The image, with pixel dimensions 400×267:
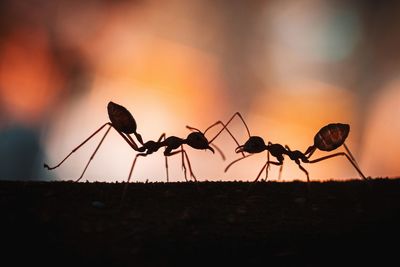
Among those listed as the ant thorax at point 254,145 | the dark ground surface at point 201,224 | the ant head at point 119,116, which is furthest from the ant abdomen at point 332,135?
the ant head at point 119,116

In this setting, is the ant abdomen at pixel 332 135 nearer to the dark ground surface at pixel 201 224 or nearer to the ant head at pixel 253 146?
the ant head at pixel 253 146

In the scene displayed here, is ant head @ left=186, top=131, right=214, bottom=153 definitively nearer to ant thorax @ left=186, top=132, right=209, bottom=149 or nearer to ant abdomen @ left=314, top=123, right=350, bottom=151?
ant thorax @ left=186, top=132, right=209, bottom=149

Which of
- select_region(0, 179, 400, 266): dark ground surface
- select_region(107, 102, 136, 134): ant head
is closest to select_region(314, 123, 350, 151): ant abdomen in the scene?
select_region(0, 179, 400, 266): dark ground surface

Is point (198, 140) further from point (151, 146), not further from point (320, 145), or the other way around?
point (320, 145)

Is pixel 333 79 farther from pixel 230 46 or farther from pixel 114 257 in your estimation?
pixel 114 257

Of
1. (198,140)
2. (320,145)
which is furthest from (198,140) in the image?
(320,145)

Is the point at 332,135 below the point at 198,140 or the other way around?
the other way around
